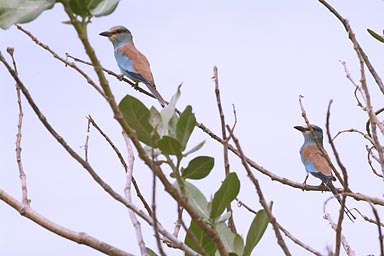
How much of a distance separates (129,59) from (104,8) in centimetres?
655

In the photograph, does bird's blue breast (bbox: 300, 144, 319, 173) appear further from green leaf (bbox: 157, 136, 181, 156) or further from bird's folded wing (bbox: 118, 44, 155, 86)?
green leaf (bbox: 157, 136, 181, 156)

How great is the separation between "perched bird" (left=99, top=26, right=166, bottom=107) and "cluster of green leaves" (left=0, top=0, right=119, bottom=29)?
5.49 m

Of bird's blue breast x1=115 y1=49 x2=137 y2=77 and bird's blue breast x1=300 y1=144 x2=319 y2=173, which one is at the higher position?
bird's blue breast x1=115 y1=49 x2=137 y2=77

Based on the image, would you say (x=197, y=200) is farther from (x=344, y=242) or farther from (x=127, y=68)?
(x=127, y=68)

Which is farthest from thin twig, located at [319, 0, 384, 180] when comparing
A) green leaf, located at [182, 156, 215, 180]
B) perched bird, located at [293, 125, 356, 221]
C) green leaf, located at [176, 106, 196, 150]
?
perched bird, located at [293, 125, 356, 221]

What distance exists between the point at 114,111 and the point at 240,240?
483 mm

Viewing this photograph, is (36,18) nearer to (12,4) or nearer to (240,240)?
(12,4)

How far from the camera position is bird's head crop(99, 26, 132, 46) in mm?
8461

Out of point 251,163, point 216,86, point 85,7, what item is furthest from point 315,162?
point 85,7

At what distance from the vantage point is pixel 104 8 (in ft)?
4.30

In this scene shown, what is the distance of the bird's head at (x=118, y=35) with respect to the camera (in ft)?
27.8

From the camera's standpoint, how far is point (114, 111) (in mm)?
1209

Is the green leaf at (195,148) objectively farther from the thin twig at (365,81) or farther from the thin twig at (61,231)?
the thin twig at (365,81)

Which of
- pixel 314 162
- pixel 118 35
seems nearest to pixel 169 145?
pixel 314 162
